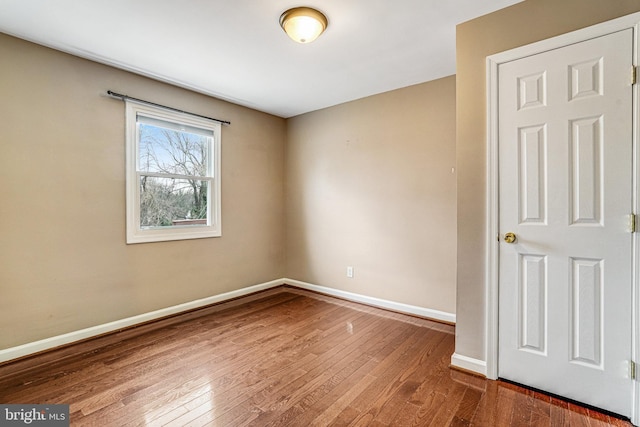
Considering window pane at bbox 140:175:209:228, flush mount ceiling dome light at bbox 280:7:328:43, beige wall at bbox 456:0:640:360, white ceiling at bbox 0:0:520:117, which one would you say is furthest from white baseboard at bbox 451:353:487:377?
window pane at bbox 140:175:209:228

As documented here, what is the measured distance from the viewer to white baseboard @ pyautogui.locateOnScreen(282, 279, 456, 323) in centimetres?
302

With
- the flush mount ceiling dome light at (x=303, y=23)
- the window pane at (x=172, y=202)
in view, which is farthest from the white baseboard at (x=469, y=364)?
the window pane at (x=172, y=202)

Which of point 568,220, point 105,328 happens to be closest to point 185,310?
point 105,328

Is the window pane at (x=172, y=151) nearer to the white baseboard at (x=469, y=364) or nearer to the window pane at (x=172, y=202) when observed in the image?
the window pane at (x=172, y=202)

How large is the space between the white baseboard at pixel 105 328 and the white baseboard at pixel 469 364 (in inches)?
106

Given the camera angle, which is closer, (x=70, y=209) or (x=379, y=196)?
(x=70, y=209)

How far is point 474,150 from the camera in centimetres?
209

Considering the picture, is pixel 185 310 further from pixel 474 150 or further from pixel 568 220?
pixel 568 220

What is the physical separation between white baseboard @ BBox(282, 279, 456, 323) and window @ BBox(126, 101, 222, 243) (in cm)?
150

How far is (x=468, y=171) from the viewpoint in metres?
2.12

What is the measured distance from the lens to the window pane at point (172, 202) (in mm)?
3070

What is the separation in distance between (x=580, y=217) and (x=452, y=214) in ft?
4.10

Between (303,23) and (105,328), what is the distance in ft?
10.4

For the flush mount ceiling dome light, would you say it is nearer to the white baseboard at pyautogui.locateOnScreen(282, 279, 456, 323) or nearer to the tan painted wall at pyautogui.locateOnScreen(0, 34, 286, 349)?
the tan painted wall at pyautogui.locateOnScreen(0, 34, 286, 349)
